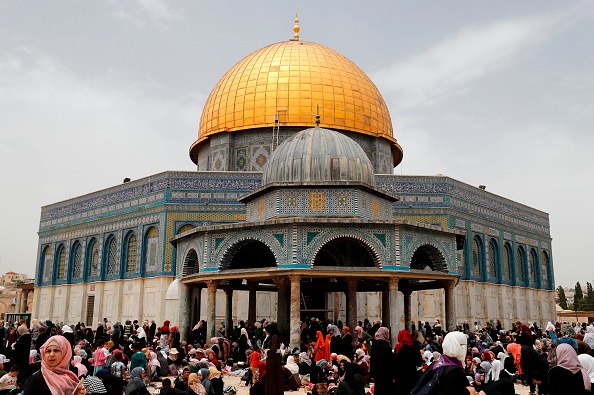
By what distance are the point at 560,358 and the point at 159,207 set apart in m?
21.7

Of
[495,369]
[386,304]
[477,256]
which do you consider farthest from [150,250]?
[495,369]

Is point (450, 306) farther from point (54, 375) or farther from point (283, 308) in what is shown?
point (54, 375)

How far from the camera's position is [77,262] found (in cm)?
2938

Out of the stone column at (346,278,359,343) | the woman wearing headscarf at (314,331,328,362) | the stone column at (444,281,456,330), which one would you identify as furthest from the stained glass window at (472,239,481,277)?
the woman wearing headscarf at (314,331,328,362)

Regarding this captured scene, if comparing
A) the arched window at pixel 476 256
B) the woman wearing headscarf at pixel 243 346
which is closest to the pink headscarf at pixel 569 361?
the woman wearing headscarf at pixel 243 346

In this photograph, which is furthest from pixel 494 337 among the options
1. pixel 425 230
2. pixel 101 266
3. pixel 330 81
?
pixel 101 266

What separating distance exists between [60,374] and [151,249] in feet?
72.4

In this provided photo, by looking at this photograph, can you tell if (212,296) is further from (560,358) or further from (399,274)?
(560,358)

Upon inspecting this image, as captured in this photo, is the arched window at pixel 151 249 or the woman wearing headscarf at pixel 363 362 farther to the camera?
the arched window at pixel 151 249

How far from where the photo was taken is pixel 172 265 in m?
24.5

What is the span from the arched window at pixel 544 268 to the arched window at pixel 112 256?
72.3 ft

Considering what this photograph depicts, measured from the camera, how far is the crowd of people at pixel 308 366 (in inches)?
167

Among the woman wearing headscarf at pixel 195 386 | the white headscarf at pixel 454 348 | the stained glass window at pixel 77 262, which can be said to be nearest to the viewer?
the white headscarf at pixel 454 348

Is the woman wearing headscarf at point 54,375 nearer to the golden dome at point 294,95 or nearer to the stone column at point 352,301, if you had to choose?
the stone column at point 352,301
